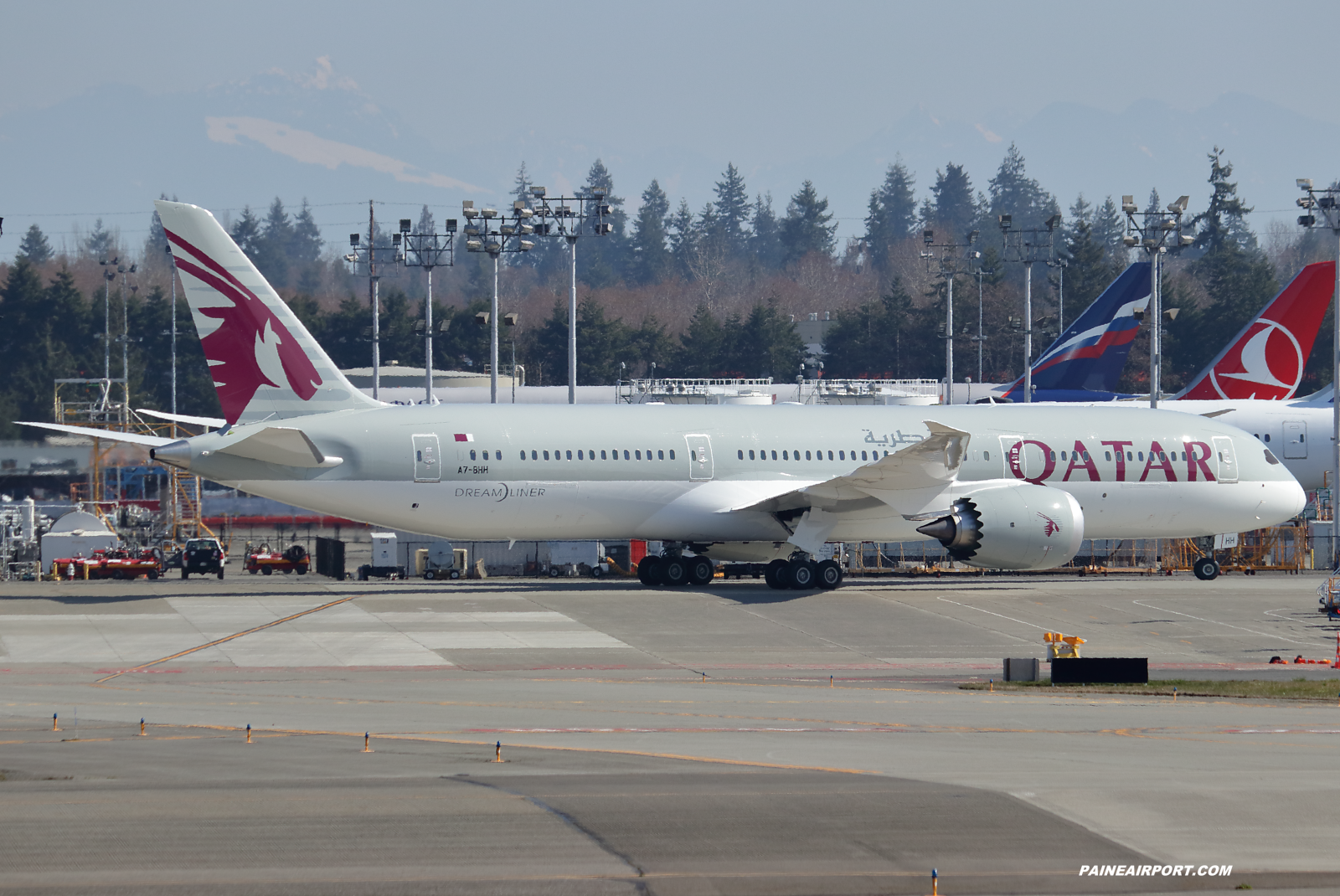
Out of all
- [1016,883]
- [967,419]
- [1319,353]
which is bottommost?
[1016,883]

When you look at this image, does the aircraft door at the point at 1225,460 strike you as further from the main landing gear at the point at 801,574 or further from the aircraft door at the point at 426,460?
the aircraft door at the point at 426,460

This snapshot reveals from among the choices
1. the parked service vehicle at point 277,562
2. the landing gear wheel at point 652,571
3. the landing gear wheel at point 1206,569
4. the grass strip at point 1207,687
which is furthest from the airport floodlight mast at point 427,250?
the grass strip at point 1207,687

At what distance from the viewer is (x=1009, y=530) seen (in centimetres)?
3703

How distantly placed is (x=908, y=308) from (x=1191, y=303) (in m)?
22.2

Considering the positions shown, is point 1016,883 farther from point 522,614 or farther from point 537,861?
point 522,614

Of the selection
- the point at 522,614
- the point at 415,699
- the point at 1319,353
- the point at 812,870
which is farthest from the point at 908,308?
the point at 812,870

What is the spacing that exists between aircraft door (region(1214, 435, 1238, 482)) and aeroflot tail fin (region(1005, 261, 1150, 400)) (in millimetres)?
23951

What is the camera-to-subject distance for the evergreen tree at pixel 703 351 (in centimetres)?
12300

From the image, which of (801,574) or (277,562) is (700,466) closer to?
(801,574)

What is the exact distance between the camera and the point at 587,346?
11688cm

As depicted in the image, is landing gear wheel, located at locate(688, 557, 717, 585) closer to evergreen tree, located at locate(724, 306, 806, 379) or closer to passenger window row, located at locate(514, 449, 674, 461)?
passenger window row, located at locate(514, 449, 674, 461)

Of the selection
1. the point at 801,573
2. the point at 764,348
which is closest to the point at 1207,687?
the point at 801,573

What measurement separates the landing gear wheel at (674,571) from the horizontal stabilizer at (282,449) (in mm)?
9147

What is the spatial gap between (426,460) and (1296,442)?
34.0 m
